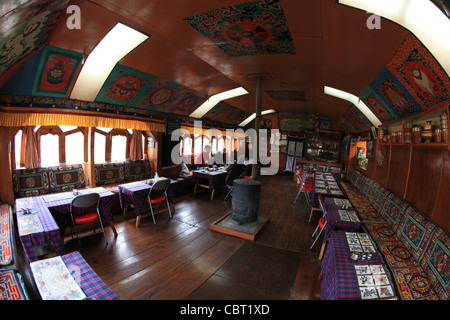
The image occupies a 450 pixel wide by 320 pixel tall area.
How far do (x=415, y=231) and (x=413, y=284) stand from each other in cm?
119

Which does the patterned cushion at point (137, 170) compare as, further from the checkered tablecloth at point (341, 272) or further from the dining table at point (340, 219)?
the checkered tablecloth at point (341, 272)

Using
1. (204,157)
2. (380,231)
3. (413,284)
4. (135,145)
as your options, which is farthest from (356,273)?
(204,157)

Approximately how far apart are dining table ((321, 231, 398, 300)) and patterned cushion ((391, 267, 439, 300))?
1.26ft

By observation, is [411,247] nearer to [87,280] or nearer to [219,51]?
[87,280]

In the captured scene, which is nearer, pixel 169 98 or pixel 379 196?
pixel 379 196

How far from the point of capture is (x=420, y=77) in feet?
10.1

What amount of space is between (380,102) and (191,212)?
5.80 metres

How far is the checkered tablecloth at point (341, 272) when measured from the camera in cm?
211

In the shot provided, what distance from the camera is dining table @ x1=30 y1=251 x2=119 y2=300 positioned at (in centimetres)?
202

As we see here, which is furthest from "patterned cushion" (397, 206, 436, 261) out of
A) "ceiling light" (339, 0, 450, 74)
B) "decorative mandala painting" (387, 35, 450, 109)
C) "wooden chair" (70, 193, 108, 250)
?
"wooden chair" (70, 193, 108, 250)

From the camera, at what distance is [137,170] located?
7.30 metres

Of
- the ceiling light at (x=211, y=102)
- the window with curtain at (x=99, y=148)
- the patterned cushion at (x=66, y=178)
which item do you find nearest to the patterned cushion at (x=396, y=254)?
the ceiling light at (x=211, y=102)

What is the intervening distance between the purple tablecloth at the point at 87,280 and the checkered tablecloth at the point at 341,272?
7.54 ft

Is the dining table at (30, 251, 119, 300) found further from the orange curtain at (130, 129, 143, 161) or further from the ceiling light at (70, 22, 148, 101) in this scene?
the orange curtain at (130, 129, 143, 161)
